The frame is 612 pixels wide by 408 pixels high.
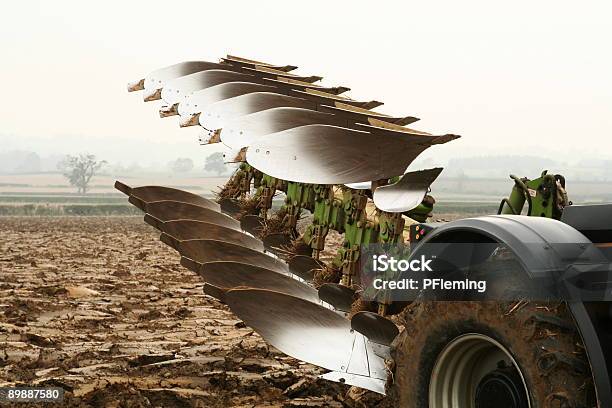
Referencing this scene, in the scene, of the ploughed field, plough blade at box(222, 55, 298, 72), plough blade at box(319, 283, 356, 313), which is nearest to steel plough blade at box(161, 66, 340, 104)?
plough blade at box(222, 55, 298, 72)

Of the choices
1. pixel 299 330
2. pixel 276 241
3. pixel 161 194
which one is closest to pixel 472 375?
pixel 299 330

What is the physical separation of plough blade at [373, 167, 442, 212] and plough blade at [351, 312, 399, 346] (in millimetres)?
634

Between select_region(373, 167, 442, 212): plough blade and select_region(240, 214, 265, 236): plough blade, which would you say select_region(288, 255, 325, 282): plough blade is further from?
select_region(373, 167, 442, 212): plough blade

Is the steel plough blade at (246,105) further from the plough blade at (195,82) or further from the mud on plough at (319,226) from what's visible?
the plough blade at (195,82)

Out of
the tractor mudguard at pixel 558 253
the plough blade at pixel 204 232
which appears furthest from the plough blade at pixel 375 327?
the plough blade at pixel 204 232

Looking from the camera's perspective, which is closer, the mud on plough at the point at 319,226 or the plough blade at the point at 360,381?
the mud on plough at the point at 319,226

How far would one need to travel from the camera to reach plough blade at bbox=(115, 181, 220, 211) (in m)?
8.74

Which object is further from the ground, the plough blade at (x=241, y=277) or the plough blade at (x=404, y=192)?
the plough blade at (x=404, y=192)

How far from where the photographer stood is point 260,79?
297 inches

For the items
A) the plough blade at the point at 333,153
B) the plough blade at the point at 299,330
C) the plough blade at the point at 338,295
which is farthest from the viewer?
the plough blade at the point at 338,295

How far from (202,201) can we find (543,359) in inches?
240

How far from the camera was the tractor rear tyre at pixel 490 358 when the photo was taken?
10.1ft

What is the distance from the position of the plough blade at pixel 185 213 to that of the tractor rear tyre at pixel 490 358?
477cm

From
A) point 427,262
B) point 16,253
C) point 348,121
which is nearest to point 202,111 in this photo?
point 348,121
